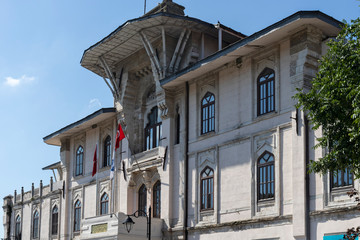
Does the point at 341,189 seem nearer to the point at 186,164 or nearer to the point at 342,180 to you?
the point at 342,180

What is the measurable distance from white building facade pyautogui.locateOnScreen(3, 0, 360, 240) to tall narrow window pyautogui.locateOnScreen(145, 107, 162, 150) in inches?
2.4

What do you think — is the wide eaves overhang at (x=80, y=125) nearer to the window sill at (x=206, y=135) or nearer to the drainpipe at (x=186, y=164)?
the drainpipe at (x=186, y=164)

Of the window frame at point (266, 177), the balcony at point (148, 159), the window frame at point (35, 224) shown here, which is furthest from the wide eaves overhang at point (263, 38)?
the window frame at point (35, 224)

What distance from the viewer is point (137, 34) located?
30.0m

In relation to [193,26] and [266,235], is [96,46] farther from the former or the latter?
[266,235]

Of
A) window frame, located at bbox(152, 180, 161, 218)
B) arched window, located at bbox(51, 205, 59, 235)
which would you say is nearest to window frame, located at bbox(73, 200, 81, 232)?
arched window, located at bbox(51, 205, 59, 235)

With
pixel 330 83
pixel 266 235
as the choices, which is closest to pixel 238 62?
pixel 266 235

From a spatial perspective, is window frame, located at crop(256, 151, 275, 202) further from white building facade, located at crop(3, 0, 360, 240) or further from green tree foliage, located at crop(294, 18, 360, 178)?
green tree foliage, located at crop(294, 18, 360, 178)

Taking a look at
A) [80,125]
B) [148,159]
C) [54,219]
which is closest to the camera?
[148,159]

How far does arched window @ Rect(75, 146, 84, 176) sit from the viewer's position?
124 ft

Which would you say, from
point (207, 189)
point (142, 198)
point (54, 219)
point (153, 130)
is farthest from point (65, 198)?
point (207, 189)

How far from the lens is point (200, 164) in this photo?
27.3 meters

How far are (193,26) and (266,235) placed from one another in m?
10.8

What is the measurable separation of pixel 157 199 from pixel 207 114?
221 inches
